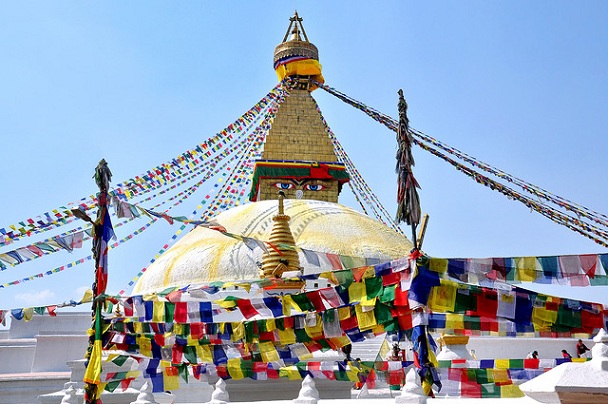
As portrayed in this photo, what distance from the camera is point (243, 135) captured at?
65.1 ft

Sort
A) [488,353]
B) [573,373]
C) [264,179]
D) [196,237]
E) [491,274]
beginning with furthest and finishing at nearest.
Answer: [264,179], [196,237], [488,353], [491,274], [573,373]

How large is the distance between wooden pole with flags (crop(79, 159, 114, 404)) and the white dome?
298 inches

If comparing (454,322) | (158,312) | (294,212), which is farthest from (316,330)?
(294,212)

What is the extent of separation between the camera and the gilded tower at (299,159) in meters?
22.0

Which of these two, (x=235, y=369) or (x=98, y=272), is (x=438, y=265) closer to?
(x=235, y=369)

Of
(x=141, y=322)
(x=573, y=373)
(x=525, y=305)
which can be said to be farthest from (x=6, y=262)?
(x=573, y=373)

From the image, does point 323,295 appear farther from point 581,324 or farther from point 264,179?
point 264,179

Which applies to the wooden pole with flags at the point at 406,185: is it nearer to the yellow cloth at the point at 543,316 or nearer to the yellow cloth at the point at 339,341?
the yellow cloth at the point at 543,316

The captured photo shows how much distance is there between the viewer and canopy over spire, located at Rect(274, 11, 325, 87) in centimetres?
2438

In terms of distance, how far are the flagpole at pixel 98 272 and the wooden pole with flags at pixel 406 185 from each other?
327cm

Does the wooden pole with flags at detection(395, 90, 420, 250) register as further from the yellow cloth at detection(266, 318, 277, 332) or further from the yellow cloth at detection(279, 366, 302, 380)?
the yellow cloth at detection(279, 366, 302, 380)

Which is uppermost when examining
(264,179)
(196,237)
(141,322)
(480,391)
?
(264,179)

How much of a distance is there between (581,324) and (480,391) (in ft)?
3.81

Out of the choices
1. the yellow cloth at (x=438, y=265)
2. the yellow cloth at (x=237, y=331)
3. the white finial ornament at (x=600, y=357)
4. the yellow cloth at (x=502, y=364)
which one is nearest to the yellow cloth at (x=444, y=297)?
the yellow cloth at (x=438, y=265)
